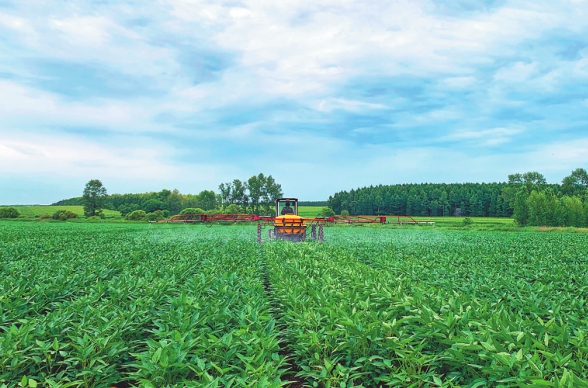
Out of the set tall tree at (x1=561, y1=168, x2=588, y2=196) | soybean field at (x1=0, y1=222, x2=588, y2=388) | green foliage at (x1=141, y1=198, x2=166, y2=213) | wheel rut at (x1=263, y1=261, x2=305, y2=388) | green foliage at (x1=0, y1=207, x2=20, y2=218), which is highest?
tall tree at (x1=561, y1=168, x2=588, y2=196)

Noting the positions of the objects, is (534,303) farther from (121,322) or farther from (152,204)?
(152,204)

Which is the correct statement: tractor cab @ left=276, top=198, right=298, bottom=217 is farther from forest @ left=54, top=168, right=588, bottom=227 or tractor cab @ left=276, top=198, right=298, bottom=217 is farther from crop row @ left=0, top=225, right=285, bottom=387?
forest @ left=54, top=168, right=588, bottom=227

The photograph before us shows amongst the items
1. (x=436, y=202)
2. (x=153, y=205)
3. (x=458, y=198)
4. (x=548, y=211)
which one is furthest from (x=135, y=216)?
(x=458, y=198)

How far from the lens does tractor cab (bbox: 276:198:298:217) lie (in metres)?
21.9

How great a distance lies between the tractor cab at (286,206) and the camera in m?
21.9

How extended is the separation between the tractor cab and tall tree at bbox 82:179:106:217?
7804cm

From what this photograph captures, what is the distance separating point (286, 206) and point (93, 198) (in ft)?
263

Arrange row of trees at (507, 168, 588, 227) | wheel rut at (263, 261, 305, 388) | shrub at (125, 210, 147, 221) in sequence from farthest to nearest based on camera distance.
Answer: shrub at (125, 210, 147, 221) < row of trees at (507, 168, 588, 227) < wheel rut at (263, 261, 305, 388)

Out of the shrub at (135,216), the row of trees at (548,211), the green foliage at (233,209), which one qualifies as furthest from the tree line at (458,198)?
the shrub at (135,216)

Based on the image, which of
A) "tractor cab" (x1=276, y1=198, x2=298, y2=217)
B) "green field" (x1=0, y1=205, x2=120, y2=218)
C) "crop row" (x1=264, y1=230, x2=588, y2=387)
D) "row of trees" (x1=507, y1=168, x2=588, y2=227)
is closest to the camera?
"crop row" (x1=264, y1=230, x2=588, y2=387)

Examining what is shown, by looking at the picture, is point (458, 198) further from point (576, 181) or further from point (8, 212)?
point (8, 212)

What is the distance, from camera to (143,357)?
3.48 meters

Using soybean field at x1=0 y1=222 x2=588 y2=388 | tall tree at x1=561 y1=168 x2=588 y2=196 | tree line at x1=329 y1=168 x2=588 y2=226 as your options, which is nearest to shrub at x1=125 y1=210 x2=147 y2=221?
tree line at x1=329 y1=168 x2=588 y2=226

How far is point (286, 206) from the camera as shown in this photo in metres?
22.1
